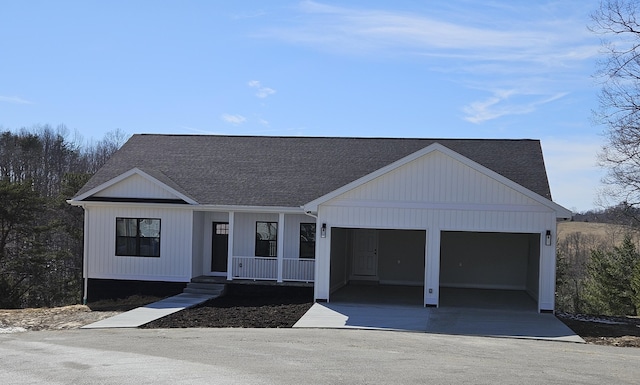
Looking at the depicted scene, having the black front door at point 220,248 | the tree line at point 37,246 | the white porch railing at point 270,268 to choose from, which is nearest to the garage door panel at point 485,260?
the white porch railing at point 270,268

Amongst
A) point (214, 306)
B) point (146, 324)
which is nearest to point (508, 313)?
point (214, 306)

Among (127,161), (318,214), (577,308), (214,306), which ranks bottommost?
(577,308)

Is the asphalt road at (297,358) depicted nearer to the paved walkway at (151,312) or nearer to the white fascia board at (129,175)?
the paved walkway at (151,312)

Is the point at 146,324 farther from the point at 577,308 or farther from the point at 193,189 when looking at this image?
the point at 577,308

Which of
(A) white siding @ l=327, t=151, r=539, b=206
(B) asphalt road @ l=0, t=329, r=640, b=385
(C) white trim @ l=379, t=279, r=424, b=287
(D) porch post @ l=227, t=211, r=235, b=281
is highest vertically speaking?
(A) white siding @ l=327, t=151, r=539, b=206

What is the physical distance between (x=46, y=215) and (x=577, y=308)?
113 feet

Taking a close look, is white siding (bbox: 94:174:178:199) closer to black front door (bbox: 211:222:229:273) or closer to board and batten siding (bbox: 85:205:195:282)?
board and batten siding (bbox: 85:205:195:282)

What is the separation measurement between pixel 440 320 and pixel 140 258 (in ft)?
33.8

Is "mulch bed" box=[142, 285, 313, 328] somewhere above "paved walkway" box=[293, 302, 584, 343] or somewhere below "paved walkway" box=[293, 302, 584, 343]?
below

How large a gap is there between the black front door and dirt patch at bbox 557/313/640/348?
10850 millimetres

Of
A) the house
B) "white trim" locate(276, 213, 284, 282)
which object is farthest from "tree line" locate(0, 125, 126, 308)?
"white trim" locate(276, 213, 284, 282)

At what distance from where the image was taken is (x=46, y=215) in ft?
134

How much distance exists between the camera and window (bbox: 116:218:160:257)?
2128 centimetres

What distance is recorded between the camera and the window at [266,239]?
71.3 ft
